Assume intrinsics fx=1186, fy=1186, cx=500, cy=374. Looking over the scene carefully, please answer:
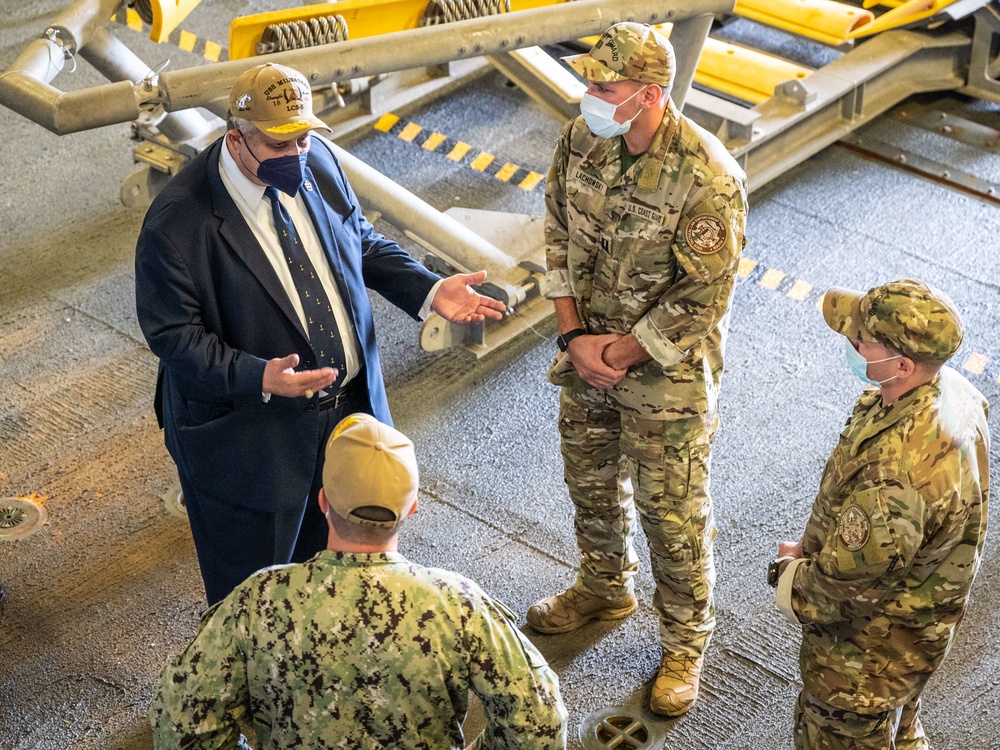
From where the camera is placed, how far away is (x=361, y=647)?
7.24 feet

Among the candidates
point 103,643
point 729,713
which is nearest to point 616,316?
point 729,713

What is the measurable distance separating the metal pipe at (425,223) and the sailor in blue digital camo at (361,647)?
3.01 m

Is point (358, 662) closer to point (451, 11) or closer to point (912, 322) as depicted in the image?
point (912, 322)

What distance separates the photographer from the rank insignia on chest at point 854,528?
263 centimetres

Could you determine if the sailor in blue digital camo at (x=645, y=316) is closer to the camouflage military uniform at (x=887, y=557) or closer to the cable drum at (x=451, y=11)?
the camouflage military uniform at (x=887, y=557)

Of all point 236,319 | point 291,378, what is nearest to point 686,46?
point 236,319

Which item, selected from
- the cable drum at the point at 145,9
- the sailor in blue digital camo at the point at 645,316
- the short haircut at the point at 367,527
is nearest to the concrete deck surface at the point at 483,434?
the sailor in blue digital camo at the point at 645,316

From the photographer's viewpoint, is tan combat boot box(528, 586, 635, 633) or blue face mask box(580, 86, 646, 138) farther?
tan combat boot box(528, 586, 635, 633)

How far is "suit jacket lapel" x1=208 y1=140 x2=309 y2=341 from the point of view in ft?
9.93

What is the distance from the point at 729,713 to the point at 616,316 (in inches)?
52.2

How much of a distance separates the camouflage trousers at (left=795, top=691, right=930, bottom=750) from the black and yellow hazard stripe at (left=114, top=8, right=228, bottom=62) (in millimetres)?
5206

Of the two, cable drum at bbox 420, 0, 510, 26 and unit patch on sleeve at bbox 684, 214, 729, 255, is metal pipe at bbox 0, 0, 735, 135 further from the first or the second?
unit patch on sleeve at bbox 684, 214, 729, 255

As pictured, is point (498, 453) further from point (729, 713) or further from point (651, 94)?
point (651, 94)

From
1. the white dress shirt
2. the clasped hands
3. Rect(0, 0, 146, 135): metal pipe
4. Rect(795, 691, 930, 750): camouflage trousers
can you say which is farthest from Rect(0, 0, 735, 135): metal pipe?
Rect(795, 691, 930, 750): camouflage trousers
